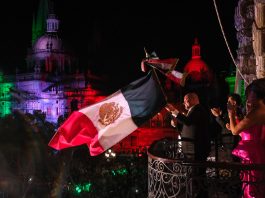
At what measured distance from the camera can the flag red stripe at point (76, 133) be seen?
5883 millimetres

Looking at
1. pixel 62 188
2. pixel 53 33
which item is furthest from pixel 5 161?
pixel 53 33

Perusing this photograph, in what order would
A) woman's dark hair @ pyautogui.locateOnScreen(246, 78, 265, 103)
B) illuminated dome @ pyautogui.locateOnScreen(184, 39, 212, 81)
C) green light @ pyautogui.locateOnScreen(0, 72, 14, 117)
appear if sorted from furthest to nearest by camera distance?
green light @ pyautogui.locateOnScreen(0, 72, 14, 117), illuminated dome @ pyautogui.locateOnScreen(184, 39, 212, 81), woman's dark hair @ pyautogui.locateOnScreen(246, 78, 265, 103)

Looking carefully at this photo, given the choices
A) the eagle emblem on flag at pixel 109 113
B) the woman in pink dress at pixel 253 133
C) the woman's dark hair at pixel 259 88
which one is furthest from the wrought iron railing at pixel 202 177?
the eagle emblem on flag at pixel 109 113

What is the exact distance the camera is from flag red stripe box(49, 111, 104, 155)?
588 centimetres

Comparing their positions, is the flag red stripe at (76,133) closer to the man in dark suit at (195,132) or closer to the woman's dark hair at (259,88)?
the man in dark suit at (195,132)

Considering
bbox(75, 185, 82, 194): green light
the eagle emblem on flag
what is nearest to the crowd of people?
the eagle emblem on flag

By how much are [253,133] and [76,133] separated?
2.73 metres

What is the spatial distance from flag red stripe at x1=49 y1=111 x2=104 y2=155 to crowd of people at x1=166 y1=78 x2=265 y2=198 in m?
1.27

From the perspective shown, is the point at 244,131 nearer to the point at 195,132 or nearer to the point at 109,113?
the point at 195,132

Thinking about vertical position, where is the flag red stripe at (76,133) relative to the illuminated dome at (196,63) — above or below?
below

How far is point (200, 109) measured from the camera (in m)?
5.74

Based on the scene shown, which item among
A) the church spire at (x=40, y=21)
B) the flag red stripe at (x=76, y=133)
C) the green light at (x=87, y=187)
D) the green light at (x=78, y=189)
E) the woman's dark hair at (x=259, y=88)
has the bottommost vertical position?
the green light at (x=78, y=189)

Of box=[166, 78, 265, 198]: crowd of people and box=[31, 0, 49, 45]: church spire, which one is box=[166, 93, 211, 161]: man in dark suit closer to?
box=[166, 78, 265, 198]: crowd of people

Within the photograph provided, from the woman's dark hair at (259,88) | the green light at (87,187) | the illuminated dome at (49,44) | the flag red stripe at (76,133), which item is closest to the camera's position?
the woman's dark hair at (259,88)
